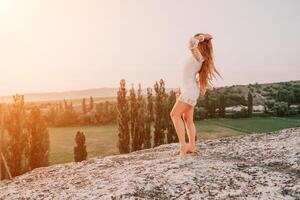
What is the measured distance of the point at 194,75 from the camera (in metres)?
12.2

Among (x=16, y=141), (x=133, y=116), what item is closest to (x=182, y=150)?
(x=16, y=141)

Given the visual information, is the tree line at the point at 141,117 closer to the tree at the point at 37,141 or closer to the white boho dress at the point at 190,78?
the tree at the point at 37,141

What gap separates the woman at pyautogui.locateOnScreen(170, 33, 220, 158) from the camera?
12.1 meters

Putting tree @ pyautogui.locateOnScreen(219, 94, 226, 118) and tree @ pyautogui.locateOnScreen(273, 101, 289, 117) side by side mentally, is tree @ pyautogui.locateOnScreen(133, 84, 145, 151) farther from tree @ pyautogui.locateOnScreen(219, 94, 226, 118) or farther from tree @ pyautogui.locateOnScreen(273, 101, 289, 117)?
tree @ pyautogui.locateOnScreen(273, 101, 289, 117)

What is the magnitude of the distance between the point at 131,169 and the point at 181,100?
216 centimetres

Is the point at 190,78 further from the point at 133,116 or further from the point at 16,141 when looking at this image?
the point at 133,116

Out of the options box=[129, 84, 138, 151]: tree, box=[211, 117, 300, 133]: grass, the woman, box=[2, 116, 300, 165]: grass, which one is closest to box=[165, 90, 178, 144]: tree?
box=[129, 84, 138, 151]: tree

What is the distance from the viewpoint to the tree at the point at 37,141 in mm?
35275

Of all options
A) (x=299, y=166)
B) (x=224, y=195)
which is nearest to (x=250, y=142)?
(x=299, y=166)

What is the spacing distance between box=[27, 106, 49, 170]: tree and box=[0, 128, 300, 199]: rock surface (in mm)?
20853

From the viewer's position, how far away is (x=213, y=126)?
6281cm

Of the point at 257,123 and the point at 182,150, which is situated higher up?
the point at 182,150

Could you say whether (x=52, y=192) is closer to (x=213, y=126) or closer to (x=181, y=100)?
(x=181, y=100)

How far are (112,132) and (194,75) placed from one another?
49.3m
